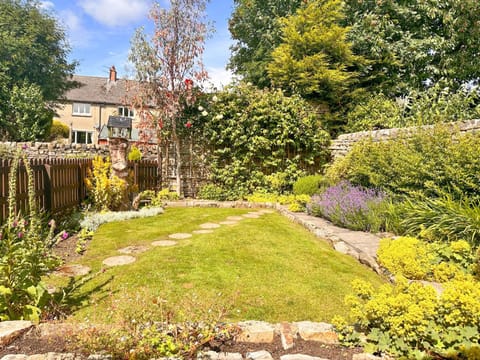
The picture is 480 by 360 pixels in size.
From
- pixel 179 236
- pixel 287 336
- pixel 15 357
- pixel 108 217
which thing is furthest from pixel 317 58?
pixel 15 357

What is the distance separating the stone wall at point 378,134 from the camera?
497 cm

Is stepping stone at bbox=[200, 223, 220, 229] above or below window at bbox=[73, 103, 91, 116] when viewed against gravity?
below

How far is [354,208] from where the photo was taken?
17.2 ft

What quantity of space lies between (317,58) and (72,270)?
34.3 feet

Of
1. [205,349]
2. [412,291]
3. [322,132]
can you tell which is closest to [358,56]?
[322,132]

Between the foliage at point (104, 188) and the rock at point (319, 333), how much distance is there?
19.1 feet

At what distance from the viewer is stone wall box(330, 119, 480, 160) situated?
4.97m

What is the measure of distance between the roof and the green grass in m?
27.4

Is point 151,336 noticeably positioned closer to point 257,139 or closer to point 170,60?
point 257,139

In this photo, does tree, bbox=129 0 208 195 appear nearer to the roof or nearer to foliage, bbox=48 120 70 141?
foliage, bbox=48 120 70 141

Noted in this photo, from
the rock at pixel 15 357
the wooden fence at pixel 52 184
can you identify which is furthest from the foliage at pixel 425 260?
the wooden fence at pixel 52 184

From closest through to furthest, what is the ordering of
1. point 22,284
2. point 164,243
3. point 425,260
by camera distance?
point 22,284, point 425,260, point 164,243

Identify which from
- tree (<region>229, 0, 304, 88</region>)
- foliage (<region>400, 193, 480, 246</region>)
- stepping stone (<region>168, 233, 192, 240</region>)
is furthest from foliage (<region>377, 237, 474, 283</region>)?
tree (<region>229, 0, 304, 88</region>)

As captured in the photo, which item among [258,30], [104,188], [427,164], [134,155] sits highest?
[258,30]
